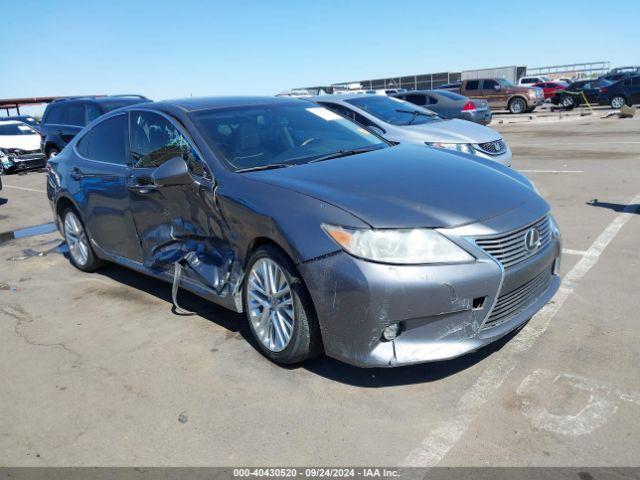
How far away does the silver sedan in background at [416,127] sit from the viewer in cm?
814

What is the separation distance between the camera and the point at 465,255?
10.3 ft

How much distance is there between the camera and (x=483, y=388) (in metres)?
3.33

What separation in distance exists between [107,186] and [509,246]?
11.8ft

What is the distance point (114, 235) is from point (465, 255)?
137 inches

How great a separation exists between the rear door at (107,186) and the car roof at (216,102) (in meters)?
0.55

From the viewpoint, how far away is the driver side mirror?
4082mm

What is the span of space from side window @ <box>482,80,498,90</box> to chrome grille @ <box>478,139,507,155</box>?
22005 mm

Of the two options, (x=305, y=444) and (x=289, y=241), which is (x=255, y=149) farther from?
(x=305, y=444)

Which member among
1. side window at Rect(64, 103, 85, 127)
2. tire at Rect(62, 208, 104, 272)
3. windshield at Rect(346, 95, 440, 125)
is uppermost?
side window at Rect(64, 103, 85, 127)

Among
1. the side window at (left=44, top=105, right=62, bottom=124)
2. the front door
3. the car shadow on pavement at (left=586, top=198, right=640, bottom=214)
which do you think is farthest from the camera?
the side window at (left=44, top=105, right=62, bottom=124)

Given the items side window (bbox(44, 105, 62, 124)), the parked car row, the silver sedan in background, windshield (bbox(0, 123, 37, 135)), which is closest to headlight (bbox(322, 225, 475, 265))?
the silver sedan in background

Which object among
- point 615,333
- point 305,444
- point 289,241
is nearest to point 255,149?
point 289,241

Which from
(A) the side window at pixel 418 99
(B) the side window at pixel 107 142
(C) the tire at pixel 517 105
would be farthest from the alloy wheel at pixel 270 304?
(C) the tire at pixel 517 105

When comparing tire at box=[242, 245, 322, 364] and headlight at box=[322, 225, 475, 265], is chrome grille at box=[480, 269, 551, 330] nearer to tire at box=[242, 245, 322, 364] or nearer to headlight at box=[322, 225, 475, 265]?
headlight at box=[322, 225, 475, 265]
